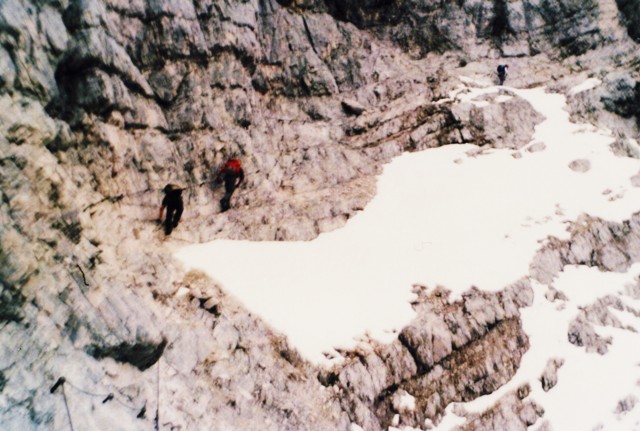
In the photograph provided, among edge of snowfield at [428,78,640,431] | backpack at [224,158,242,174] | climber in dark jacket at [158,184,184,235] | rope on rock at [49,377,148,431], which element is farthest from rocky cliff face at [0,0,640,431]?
backpack at [224,158,242,174]

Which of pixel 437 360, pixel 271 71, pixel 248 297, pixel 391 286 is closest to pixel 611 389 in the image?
pixel 437 360

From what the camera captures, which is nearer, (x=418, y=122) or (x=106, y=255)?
(x=106, y=255)

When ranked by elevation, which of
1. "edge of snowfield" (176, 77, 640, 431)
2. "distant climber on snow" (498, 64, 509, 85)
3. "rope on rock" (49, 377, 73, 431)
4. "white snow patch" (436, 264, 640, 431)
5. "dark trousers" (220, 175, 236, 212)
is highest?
"rope on rock" (49, 377, 73, 431)

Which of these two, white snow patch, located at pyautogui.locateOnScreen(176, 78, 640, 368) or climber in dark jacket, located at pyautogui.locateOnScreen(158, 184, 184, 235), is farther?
climber in dark jacket, located at pyautogui.locateOnScreen(158, 184, 184, 235)

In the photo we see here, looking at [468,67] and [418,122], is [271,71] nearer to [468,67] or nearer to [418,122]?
[418,122]

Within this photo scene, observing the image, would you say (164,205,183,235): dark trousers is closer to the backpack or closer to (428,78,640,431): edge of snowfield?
the backpack

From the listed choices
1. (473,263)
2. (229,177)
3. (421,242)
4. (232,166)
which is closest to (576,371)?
(473,263)

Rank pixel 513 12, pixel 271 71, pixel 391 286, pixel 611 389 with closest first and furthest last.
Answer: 1. pixel 611 389
2. pixel 391 286
3. pixel 271 71
4. pixel 513 12
